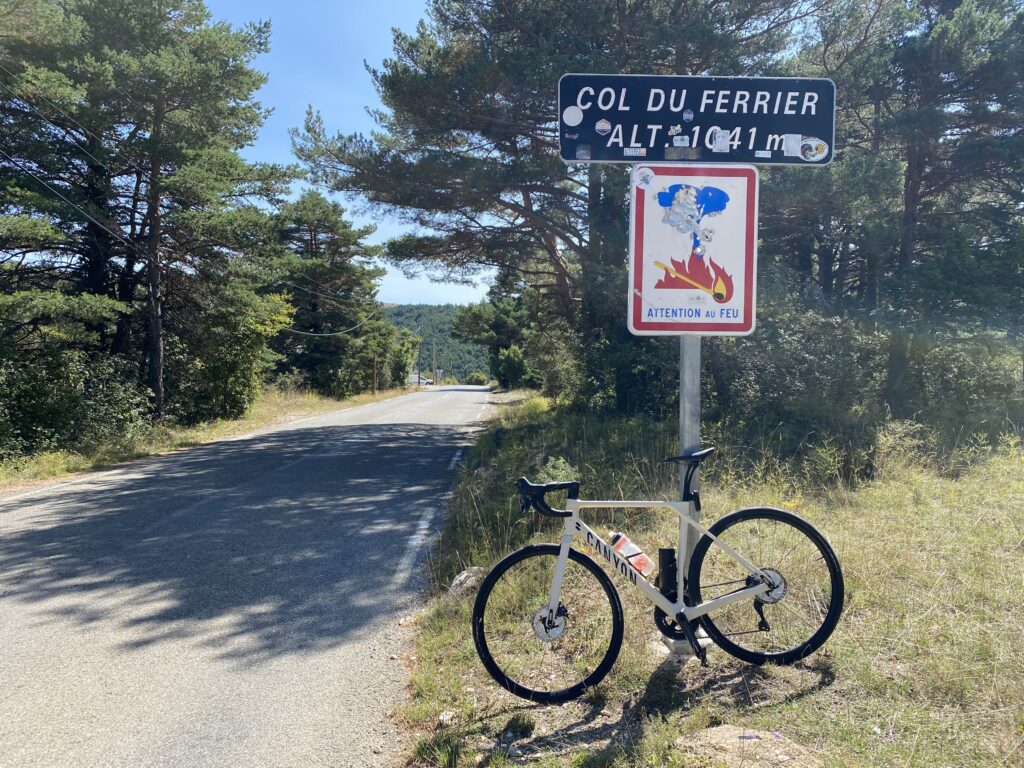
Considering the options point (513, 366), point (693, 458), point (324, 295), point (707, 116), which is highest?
point (324, 295)

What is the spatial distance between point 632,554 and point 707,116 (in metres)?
2.25

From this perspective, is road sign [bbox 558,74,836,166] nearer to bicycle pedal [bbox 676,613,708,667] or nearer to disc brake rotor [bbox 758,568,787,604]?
disc brake rotor [bbox 758,568,787,604]

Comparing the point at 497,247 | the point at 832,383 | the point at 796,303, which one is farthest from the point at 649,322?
the point at 497,247

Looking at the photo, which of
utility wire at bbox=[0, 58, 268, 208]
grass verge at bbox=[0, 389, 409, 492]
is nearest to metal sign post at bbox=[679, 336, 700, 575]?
grass verge at bbox=[0, 389, 409, 492]

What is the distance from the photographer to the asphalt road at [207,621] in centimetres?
308

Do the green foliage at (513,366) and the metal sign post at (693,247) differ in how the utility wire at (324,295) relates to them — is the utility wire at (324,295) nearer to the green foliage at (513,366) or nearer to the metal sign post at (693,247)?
the green foliage at (513,366)

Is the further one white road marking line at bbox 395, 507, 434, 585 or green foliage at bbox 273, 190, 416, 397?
green foliage at bbox 273, 190, 416, 397

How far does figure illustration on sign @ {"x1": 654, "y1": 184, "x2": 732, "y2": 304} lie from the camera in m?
3.44

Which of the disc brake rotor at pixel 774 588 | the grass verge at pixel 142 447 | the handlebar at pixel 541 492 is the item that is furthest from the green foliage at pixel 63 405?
the disc brake rotor at pixel 774 588

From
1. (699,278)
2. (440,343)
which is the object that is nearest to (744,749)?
(699,278)

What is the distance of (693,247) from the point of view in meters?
3.45

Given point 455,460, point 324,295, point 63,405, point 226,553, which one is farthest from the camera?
point 324,295

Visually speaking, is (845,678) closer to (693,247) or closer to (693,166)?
(693,247)

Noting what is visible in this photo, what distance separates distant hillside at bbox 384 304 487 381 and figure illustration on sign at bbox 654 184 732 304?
372ft
